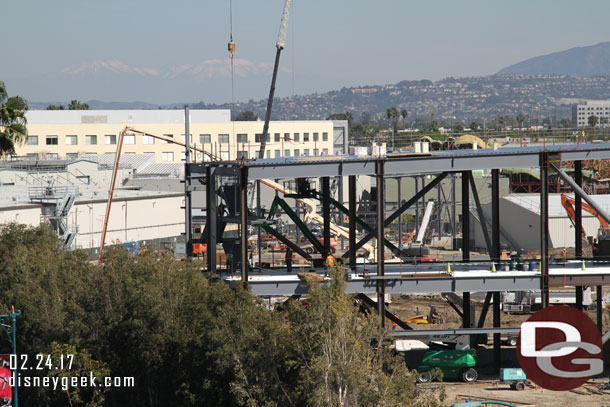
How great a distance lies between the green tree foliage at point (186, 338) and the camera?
23.4 metres

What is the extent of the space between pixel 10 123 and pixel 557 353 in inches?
1079

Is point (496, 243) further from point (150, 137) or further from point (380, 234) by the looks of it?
point (150, 137)

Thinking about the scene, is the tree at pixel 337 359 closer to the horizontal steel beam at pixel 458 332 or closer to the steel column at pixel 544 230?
the horizontal steel beam at pixel 458 332

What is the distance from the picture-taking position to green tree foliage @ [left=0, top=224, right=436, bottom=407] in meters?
23.4

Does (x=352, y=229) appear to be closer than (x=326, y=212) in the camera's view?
Yes

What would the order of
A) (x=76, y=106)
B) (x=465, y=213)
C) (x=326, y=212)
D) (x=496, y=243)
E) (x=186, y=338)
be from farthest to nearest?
(x=76, y=106), (x=326, y=212), (x=465, y=213), (x=496, y=243), (x=186, y=338)

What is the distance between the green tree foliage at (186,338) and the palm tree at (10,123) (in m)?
9.79

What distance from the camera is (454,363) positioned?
38.2m

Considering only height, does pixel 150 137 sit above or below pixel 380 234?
above

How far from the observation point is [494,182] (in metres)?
42.2

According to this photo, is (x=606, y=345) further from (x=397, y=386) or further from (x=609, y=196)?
(x=609, y=196)

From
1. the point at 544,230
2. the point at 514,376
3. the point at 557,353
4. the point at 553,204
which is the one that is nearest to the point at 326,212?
the point at 544,230

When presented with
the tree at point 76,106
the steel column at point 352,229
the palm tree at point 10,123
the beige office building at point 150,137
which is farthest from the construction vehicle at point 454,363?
the tree at point 76,106

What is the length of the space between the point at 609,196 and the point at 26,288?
6529 centimetres
